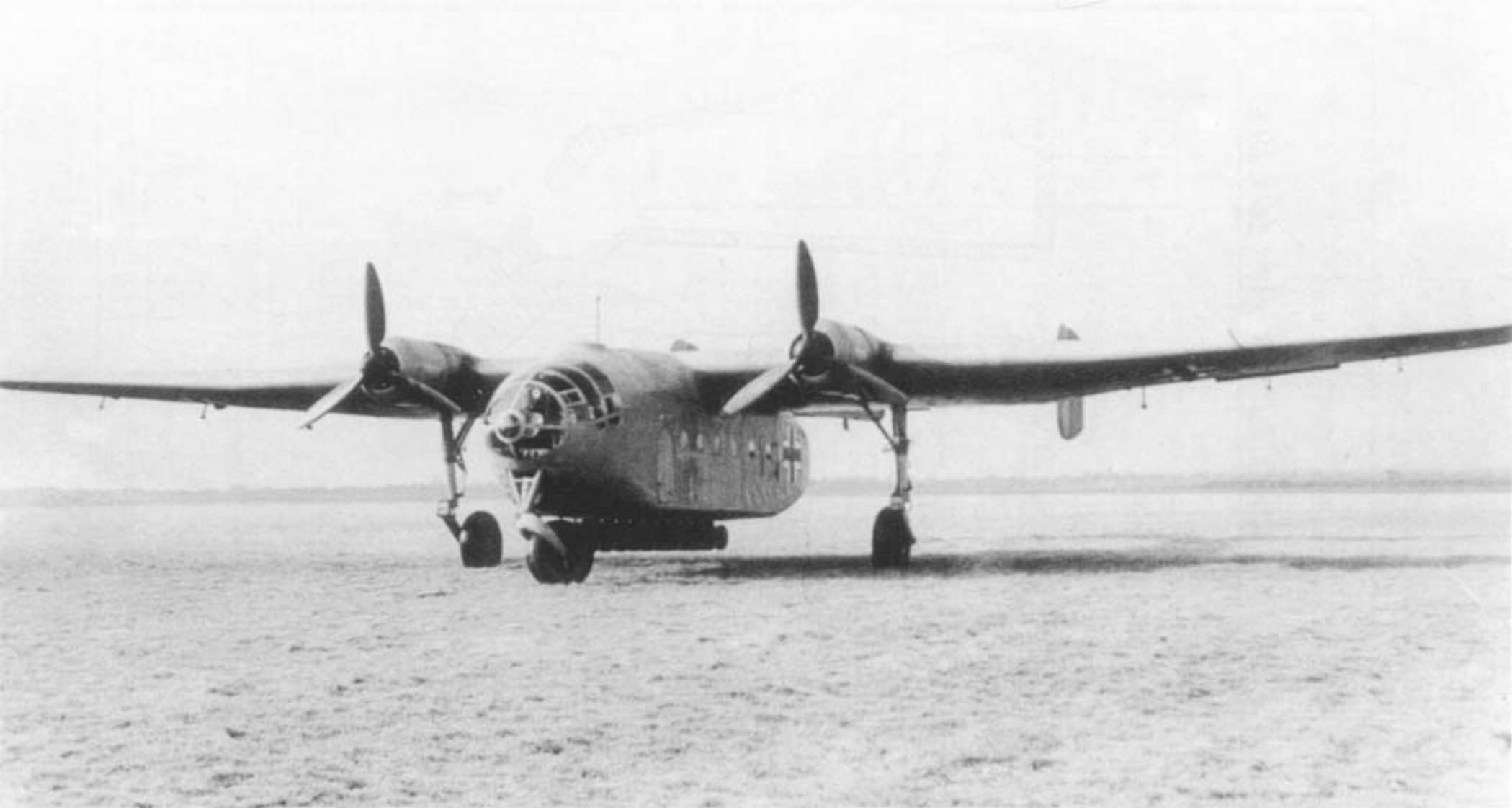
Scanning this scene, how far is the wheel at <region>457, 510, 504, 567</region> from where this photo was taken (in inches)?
823

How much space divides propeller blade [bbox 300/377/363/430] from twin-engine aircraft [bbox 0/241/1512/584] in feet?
0.10

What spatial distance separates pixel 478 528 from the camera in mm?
20984

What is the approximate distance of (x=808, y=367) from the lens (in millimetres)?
18250

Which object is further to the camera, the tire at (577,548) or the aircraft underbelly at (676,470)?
the tire at (577,548)

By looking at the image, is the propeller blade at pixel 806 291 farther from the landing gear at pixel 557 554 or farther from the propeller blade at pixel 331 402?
the propeller blade at pixel 331 402

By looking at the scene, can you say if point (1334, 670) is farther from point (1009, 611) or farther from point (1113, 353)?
point (1113, 353)

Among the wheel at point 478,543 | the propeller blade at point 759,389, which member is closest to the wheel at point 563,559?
the propeller blade at point 759,389

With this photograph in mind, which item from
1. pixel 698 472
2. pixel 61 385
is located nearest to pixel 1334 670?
pixel 698 472

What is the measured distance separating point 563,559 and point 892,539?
4.89m

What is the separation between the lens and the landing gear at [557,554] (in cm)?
1716

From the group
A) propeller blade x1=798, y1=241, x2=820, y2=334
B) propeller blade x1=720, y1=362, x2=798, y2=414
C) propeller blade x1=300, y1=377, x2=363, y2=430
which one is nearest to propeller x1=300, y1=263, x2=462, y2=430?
propeller blade x1=300, y1=377, x2=363, y2=430

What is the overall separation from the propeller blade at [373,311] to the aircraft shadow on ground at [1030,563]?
203 inches

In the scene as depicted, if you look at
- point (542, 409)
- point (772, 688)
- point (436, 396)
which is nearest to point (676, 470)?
point (542, 409)

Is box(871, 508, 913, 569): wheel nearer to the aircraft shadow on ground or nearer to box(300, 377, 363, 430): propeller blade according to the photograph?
the aircraft shadow on ground
